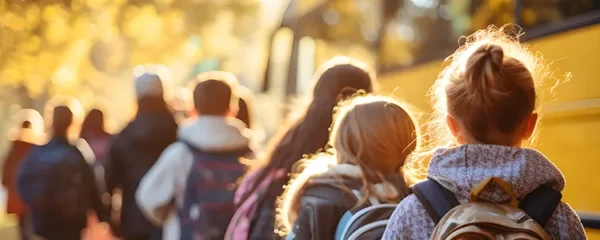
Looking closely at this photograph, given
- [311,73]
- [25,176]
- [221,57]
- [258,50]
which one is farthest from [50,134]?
[258,50]

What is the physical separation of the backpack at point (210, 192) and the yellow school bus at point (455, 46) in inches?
39.7

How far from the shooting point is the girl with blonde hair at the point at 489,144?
243 centimetres

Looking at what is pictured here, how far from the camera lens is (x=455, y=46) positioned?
616cm

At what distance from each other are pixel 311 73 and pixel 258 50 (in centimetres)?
2659

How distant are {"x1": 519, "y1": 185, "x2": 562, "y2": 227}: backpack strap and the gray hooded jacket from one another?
0.05 feet

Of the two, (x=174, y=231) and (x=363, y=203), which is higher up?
(x=363, y=203)

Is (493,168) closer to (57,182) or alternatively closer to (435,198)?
(435,198)

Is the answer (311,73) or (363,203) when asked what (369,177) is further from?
(311,73)

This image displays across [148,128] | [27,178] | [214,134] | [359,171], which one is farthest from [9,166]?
[359,171]

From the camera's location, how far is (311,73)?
10.2 m

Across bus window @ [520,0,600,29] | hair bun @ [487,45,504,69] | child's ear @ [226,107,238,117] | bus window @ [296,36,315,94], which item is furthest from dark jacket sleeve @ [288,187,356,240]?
bus window @ [296,36,315,94]

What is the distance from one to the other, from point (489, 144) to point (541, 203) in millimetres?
185

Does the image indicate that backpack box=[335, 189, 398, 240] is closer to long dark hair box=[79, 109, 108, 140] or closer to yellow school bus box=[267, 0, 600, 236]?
yellow school bus box=[267, 0, 600, 236]

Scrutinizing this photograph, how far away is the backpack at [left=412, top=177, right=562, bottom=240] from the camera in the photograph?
7.35ft
